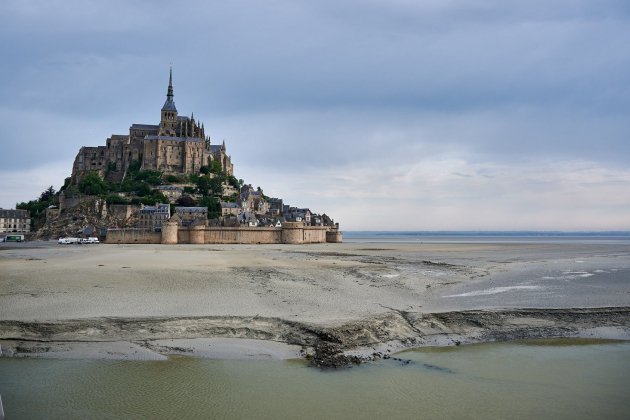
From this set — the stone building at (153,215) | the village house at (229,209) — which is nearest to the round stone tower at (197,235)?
the stone building at (153,215)

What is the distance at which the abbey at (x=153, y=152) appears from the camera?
78500 millimetres

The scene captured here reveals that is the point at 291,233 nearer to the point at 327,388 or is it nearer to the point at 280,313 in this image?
the point at 280,313

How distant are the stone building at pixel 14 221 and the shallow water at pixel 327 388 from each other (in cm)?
6968

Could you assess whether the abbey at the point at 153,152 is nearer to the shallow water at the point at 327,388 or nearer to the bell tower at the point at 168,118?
the bell tower at the point at 168,118

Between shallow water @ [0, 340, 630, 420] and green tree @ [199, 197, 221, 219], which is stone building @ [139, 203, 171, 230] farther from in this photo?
shallow water @ [0, 340, 630, 420]

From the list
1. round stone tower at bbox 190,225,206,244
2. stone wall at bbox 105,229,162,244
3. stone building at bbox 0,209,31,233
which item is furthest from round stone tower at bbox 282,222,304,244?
stone building at bbox 0,209,31,233

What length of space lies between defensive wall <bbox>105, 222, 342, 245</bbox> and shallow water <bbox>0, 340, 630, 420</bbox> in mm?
46887

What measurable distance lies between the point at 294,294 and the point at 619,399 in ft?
28.0

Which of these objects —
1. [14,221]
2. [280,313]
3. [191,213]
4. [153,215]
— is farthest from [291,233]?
[280,313]

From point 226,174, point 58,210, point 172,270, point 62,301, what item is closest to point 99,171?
point 58,210

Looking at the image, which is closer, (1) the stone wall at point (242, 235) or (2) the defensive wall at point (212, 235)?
(2) the defensive wall at point (212, 235)

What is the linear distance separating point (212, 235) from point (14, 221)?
110 ft

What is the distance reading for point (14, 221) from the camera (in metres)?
68.3

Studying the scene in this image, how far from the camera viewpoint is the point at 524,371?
8680mm
